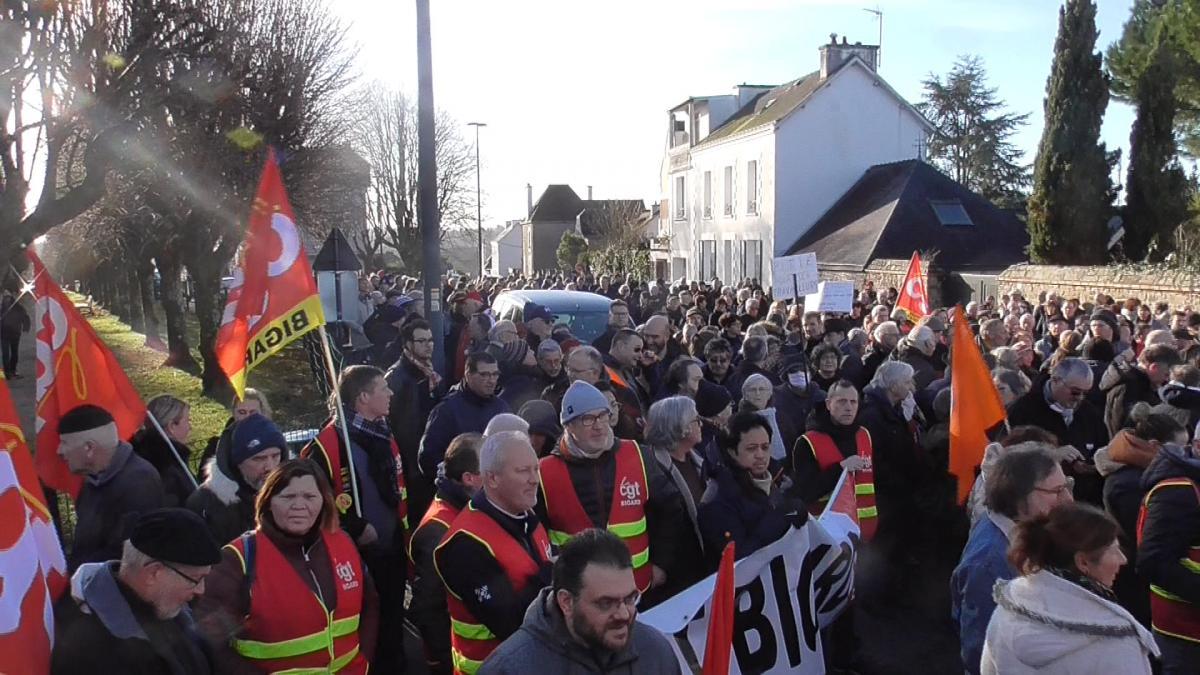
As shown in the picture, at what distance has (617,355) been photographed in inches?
327

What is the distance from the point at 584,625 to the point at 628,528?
5.86 feet

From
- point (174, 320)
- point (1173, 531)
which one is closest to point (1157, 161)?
point (174, 320)

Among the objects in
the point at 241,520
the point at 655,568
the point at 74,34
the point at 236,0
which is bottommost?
the point at 655,568

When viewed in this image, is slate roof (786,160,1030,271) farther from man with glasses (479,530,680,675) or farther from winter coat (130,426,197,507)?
man with glasses (479,530,680,675)

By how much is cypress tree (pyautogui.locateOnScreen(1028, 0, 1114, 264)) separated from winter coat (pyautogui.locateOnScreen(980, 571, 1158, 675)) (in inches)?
941

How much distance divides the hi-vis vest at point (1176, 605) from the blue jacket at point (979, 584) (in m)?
0.98

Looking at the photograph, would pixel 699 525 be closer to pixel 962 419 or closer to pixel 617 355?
pixel 962 419

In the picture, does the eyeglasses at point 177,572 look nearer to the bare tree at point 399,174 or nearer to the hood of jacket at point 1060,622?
the hood of jacket at point 1060,622

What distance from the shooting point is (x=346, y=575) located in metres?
3.98

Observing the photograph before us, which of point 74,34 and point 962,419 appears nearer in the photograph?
point 962,419

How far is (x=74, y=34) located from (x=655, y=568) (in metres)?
9.65

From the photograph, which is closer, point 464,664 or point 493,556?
point 493,556

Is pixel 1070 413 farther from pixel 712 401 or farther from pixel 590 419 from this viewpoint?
pixel 590 419

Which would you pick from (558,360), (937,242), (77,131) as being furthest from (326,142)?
(937,242)
